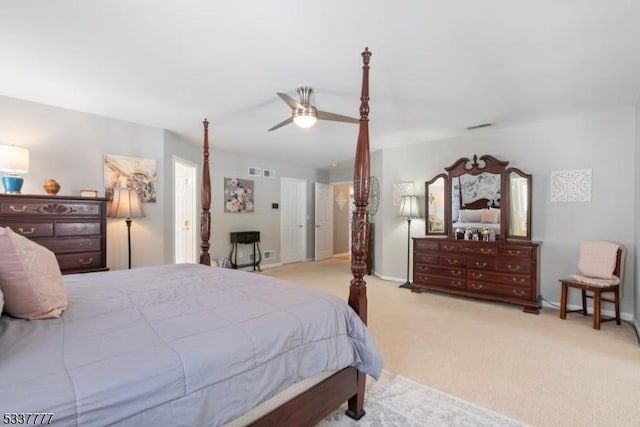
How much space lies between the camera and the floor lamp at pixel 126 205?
362 centimetres

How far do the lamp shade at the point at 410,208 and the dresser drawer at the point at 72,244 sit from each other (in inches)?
159

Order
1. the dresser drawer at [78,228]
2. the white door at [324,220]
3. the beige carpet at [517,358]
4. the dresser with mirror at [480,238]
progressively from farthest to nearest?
the white door at [324,220] → the dresser with mirror at [480,238] → the dresser drawer at [78,228] → the beige carpet at [517,358]

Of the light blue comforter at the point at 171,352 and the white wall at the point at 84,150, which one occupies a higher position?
the white wall at the point at 84,150

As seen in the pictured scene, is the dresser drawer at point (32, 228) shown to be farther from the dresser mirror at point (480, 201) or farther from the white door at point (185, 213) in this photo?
the dresser mirror at point (480, 201)

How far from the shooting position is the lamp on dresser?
2.90 metres

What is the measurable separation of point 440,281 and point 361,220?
310 centimetres

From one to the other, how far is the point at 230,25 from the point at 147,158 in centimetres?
277

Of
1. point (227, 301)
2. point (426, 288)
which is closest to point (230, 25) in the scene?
point (227, 301)

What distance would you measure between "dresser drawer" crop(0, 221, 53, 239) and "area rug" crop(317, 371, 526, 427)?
117 inches

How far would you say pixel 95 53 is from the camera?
2275 millimetres

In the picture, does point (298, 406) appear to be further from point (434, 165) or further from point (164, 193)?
point (434, 165)

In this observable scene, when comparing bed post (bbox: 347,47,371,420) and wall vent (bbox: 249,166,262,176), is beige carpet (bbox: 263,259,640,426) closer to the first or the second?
bed post (bbox: 347,47,371,420)

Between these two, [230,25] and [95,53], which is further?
[95,53]

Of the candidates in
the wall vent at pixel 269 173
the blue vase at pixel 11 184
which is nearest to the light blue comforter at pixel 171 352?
the blue vase at pixel 11 184
